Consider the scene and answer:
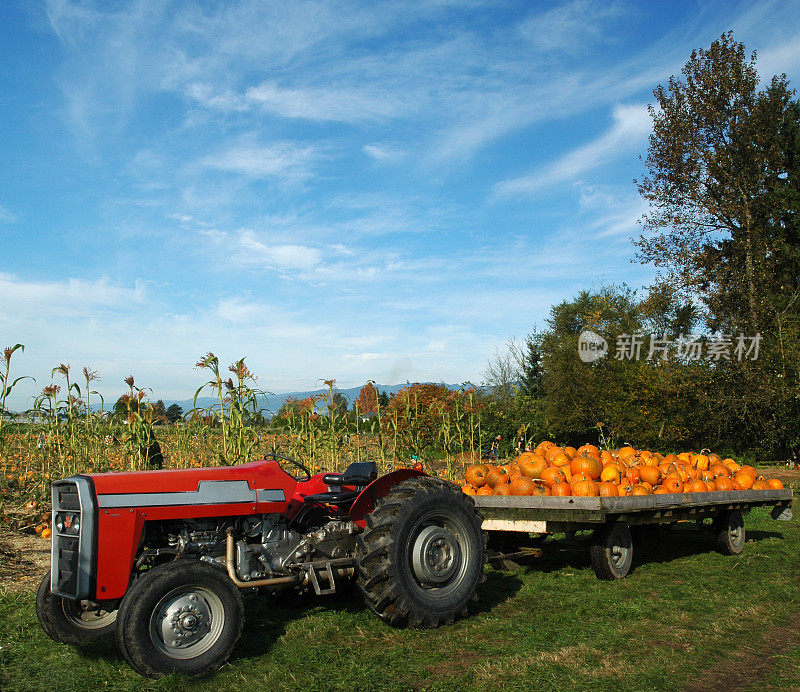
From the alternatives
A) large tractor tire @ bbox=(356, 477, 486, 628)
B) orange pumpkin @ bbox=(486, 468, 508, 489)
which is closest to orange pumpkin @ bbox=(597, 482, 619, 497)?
orange pumpkin @ bbox=(486, 468, 508, 489)

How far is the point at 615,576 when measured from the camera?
5887 mm

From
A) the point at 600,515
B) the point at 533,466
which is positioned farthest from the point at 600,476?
the point at 600,515

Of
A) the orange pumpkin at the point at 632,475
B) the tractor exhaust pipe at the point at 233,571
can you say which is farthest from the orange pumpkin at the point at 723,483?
the tractor exhaust pipe at the point at 233,571

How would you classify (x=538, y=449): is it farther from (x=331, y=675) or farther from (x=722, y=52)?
(x=722, y=52)

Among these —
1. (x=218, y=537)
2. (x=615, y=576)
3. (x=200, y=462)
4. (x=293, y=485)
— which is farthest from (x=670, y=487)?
(x=200, y=462)

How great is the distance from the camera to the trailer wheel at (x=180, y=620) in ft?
11.3

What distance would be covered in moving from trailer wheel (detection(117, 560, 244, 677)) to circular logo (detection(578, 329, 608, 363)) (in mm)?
26862

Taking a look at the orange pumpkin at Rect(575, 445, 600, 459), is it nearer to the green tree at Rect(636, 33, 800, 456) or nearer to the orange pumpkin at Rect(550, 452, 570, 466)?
the orange pumpkin at Rect(550, 452, 570, 466)

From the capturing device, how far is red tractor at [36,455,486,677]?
3.60m

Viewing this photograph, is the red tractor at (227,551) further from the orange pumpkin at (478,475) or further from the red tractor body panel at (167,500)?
the orange pumpkin at (478,475)

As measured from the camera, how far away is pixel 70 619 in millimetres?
4008

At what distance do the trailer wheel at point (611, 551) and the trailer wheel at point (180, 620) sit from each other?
3.41m

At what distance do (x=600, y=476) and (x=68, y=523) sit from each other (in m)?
4.99

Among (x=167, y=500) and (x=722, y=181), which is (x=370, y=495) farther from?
(x=722, y=181)
